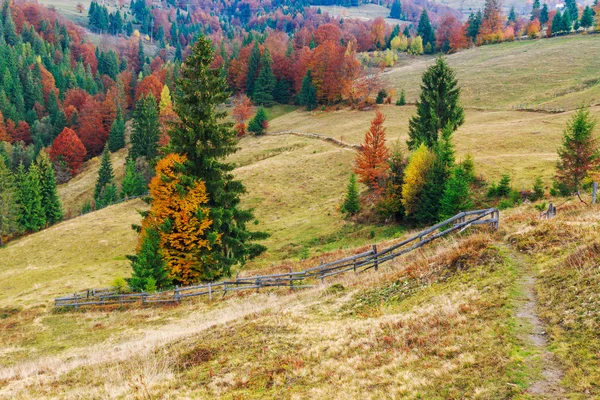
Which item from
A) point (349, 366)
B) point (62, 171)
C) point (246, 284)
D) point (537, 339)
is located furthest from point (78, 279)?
point (62, 171)

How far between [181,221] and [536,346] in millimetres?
22449

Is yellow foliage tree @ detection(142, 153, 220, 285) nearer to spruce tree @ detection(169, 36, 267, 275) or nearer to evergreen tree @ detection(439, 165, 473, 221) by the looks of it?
spruce tree @ detection(169, 36, 267, 275)

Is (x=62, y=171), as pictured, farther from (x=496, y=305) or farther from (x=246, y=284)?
(x=496, y=305)

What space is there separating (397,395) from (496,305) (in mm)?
4686

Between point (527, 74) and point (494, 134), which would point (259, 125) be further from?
point (527, 74)

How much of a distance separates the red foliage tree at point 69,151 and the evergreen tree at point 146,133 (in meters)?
24.4

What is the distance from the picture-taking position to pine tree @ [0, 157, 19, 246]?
6319cm

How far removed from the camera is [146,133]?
82250 mm

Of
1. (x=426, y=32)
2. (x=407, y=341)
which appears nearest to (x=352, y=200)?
(x=407, y=341)

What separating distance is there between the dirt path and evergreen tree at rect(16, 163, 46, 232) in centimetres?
7631

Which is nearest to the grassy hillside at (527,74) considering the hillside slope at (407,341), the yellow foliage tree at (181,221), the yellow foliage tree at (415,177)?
the yellow foliage tree at (415,177)

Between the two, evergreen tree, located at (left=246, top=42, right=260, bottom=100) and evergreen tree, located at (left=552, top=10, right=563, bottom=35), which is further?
evergreen tree, located at (left=552, top=10, right=563, bottom=35)

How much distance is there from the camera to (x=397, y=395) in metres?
8.45

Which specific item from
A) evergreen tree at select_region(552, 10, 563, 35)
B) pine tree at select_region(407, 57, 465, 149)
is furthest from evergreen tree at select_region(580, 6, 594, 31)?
pine tree at select_region(407, 57, 465, 149)
